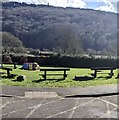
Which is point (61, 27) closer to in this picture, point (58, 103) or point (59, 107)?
point (58, 103)

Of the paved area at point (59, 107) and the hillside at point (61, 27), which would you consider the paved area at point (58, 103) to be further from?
the hillside at point (61, 27)

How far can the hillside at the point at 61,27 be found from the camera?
245 feet

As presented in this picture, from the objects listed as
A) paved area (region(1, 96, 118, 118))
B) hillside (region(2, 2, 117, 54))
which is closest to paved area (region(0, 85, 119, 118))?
paved area (region(1, 96, 118, 118))

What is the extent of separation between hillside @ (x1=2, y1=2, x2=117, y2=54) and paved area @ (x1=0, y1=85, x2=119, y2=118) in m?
45.4

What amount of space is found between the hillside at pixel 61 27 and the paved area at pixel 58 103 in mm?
45412

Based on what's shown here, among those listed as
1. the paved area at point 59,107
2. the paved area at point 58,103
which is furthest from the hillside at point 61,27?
the paved area at point 59,107

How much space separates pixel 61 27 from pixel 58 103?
77.9 metres

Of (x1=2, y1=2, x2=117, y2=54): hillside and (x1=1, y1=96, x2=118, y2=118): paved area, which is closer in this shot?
(x1=1, y1=96, x2=118, y2=118): paved area

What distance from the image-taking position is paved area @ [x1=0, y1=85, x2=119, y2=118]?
10.1 m

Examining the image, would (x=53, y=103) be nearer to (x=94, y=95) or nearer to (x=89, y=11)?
(x=94, y=95)

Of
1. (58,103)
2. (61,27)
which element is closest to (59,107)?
(58,103)

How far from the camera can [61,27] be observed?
88875mm

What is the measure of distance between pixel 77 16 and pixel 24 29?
22.6 meters

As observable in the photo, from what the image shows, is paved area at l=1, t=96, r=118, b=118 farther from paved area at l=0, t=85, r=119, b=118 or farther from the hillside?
the hillside
